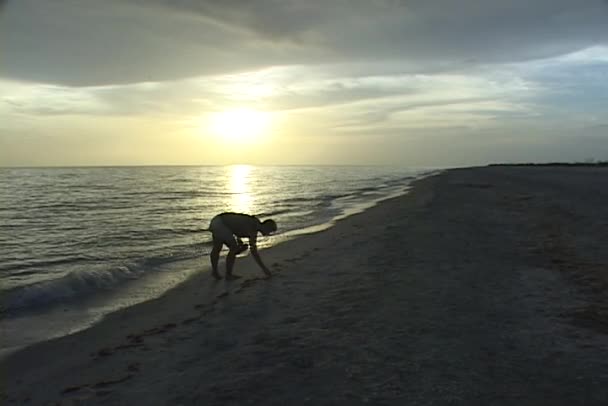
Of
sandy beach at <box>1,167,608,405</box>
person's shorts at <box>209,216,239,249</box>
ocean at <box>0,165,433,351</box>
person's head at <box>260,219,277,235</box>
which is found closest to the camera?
sandy beach at <box>1,167,608,405</box>

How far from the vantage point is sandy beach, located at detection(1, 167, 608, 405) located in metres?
4.57

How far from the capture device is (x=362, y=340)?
5840 mm

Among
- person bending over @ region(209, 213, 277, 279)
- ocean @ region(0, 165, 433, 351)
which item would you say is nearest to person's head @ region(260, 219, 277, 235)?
person bending over @ region(209, 213, 277, 279)

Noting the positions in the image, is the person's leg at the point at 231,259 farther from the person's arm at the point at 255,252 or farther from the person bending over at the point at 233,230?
the person's arm at the point at 255,252

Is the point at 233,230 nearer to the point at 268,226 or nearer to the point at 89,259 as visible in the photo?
the point at 268,226

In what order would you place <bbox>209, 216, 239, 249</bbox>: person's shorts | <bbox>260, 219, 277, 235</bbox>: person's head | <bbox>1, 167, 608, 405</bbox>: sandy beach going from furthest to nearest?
<bbox>209, 216, 239, 249</bbox>: person's shorts < <bbox>260, 219, 277, 235</bbox>: person's head < <bbox>1, 167, 608, 405</bbox>: sandy beach

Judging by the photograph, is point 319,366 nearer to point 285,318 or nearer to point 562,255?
point 285,318

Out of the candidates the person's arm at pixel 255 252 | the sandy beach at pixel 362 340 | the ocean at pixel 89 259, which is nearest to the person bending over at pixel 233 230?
the person's arm at pixel 255 252

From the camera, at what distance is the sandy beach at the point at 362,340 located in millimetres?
4566

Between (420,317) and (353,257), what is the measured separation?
560 cm

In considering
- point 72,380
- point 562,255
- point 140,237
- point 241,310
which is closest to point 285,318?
point 241,310

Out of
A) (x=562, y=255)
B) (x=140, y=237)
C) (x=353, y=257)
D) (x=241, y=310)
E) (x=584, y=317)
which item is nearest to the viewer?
(x=584, y=317)

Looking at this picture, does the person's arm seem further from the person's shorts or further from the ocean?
the ocean

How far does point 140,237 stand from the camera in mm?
19531
